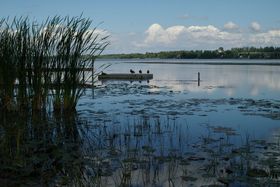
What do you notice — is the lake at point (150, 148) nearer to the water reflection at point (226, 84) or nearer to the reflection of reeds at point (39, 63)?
the reflection of reeds at point (39, 63)

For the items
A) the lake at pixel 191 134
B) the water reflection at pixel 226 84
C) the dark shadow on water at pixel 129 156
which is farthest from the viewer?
the water reflection at pixel 226 84

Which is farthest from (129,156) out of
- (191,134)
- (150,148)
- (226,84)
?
(226,84)

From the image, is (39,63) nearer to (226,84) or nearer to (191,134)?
(191,134)

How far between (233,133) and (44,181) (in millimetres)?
6029

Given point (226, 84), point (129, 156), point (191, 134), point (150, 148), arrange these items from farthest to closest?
point (226, 84) < point (191, 134) < point (150, 148) < point (129, 156)

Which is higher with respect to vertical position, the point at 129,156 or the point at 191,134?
the point at 129,156

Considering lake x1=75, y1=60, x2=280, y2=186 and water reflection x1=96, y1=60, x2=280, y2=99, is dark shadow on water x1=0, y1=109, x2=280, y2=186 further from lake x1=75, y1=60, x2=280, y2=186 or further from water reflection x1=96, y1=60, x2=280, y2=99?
water reflection x1=96, y1=60, x2=280, y2=99

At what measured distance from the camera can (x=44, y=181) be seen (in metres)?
5.89

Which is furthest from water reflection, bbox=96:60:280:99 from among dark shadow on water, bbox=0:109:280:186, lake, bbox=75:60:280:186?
dark shadow on water, bbox=0:109:280:186

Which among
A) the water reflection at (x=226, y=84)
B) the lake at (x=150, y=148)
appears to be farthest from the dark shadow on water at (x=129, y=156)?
the water reflection at (x=226, y=84)

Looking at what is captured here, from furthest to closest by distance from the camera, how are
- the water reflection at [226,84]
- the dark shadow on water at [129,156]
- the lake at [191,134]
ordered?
the water reflection at [226,84] < the lake at [191,134] < the dark shadow on water at [129,156]

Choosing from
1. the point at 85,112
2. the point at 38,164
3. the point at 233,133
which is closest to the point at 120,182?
the point at 38,164

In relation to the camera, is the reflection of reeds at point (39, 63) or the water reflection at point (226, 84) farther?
the water reflection at point (226, 84)

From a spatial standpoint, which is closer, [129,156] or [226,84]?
[129,156]
